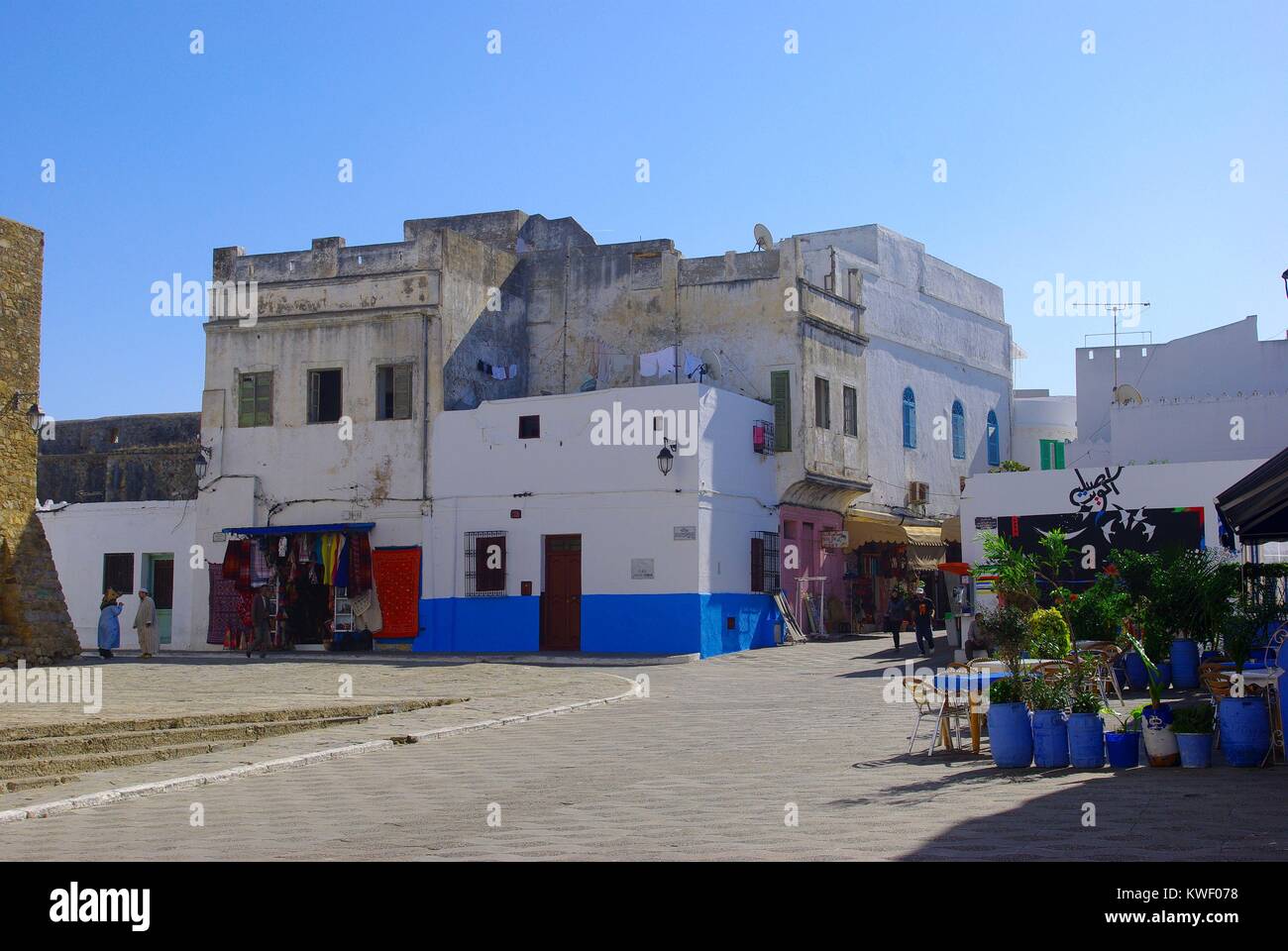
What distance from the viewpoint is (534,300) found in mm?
32844

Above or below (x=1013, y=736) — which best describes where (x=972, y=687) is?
above

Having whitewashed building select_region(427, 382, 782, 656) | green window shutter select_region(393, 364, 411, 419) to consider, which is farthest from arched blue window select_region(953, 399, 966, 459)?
green window shutter select_region(393, 364, 411, 419)

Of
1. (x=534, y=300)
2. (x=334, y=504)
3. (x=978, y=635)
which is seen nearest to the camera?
(x=978, y=635)

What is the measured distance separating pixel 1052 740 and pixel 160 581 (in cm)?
2591

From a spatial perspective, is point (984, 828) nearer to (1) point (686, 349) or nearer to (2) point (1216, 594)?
(2) point (1216, 594)

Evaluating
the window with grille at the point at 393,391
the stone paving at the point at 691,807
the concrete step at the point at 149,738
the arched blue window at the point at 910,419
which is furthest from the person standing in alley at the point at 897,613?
the concrete step at the point at 149,738

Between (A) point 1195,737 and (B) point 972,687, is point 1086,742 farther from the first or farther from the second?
(B) point 972,687

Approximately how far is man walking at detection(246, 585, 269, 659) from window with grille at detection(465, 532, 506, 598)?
170 inches

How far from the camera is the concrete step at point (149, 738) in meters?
12.3

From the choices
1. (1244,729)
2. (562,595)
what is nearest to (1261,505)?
(1244,729)

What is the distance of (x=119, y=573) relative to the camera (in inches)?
1276

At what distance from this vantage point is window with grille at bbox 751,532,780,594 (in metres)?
29.0
